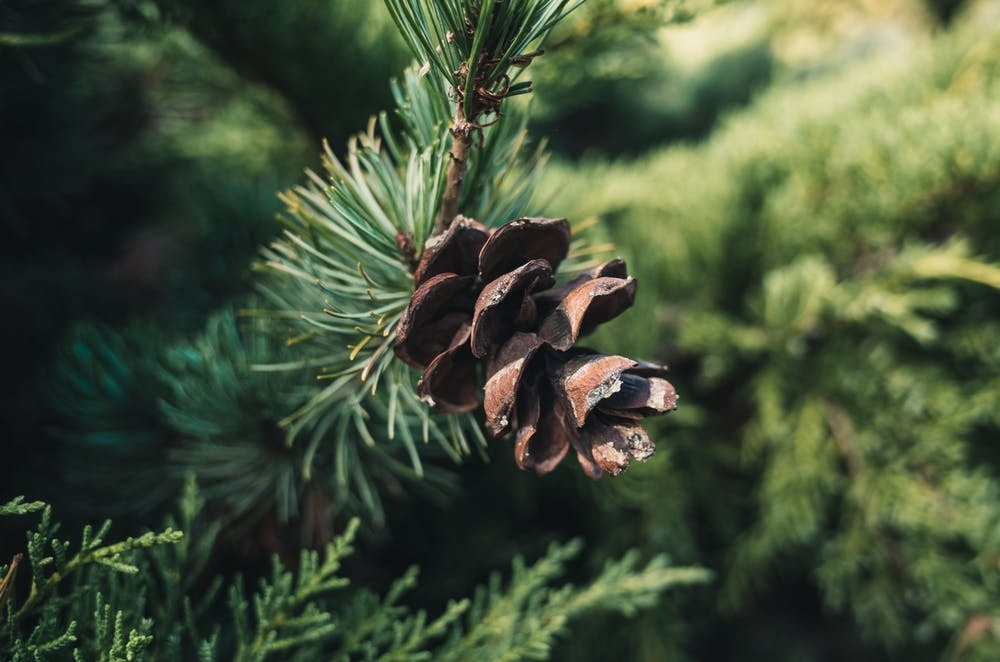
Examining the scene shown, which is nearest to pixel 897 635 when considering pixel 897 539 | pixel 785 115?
pixel 897 539

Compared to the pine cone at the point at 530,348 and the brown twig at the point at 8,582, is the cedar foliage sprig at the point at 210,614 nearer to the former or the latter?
the brown twig at the point at 8,582

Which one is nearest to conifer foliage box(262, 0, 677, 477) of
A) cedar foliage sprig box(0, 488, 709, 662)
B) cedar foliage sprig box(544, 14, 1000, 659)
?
cedar foliage sprig box(0, 488, 709, 662)

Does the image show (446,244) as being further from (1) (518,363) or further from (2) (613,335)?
(2) (613,335)

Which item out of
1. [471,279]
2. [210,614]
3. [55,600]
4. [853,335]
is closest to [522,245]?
[471,279]

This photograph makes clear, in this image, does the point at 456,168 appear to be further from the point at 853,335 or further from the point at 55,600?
the point at 853,335

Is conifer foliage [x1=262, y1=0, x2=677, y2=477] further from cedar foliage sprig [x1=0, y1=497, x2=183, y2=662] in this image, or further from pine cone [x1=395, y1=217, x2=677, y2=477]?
cedar foliage sprig [x1=0, y1=497, x2=183, y2=662]

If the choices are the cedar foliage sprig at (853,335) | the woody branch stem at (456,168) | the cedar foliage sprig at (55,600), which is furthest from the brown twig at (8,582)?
the cedar foliage sprig at (853,335)

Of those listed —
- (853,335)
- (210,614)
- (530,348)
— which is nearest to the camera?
(530,348)
